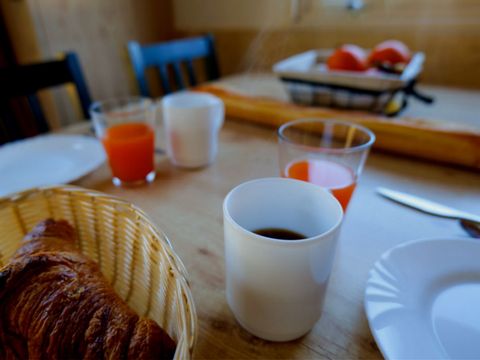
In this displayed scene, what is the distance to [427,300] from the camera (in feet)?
1.15

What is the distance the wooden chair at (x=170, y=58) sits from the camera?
116 cm

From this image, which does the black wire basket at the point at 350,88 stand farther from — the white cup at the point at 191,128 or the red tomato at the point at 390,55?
the white cup at the point at 191,128

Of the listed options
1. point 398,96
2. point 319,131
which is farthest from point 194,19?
point 319,131

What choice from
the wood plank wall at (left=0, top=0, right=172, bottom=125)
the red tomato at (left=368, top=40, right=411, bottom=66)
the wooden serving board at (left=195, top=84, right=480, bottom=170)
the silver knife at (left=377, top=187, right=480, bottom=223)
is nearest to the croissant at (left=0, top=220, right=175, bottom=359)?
the silver knife at (left=377, top=187, right=480, bottom=223)

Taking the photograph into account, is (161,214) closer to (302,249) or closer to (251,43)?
(302,249)

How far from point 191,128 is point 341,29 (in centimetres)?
119

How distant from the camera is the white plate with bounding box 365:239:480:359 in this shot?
0.99 ft

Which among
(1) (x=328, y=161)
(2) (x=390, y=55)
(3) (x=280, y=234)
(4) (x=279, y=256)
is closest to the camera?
(4) (x=279, y=256)

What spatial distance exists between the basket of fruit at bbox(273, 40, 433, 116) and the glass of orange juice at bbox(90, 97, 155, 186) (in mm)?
419

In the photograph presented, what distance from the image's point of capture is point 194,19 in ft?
7.01

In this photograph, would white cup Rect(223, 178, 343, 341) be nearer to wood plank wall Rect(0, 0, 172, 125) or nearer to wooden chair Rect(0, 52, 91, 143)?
wooden chair Rect(0, 52, 91, 143)

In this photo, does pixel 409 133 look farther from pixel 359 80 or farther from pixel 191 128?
pixel 191 128

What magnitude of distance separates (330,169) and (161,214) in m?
0.28

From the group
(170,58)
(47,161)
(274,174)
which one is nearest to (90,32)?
(170,58)
